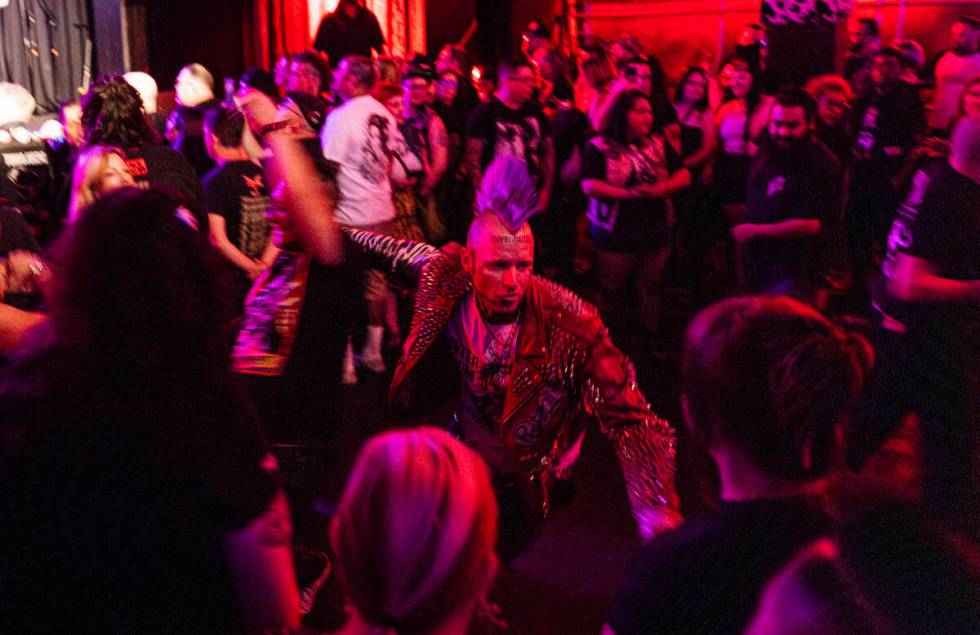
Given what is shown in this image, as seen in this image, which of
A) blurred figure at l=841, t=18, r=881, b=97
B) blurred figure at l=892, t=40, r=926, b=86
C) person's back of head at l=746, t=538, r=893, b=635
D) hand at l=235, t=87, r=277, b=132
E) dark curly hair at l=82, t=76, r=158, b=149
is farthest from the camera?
blurred figure at l=841, t=18, r=881, b=97

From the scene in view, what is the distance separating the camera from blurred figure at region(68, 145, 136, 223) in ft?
12.4

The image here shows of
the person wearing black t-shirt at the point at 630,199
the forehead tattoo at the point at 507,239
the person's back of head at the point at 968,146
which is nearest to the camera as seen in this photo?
the forehead tattoo at the point at 507,239

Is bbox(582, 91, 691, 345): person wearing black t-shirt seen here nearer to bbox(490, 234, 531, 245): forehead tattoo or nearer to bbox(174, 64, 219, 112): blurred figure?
bbox(174, 64, 219, 112): blurred figure

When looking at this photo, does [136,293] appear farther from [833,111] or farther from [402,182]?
[833,111]

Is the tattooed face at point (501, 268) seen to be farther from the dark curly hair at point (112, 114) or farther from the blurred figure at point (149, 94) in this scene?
the blurred figure at point (149, 94)

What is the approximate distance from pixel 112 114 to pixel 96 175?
2.53 feet

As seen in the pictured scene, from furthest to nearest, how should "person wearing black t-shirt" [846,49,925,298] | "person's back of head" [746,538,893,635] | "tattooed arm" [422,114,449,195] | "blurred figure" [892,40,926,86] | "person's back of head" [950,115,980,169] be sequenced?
"blurred figure" [892,40,926,86] < "person wearing black t-shirt" [846,49,925,298] < "tattooed arm" [422,114,449,195] < "person's back of head" [950,115,980,169] < "person's back of head" [746,538,893,635]

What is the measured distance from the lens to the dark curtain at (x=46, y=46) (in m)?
11.0

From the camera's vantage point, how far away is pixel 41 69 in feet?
37.1

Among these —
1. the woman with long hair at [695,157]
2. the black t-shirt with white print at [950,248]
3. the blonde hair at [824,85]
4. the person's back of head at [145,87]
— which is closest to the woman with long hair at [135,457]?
the black t-shirt with white print at [950,248]

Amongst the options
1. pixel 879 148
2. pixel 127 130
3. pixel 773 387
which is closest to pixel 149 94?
pixel 127 130

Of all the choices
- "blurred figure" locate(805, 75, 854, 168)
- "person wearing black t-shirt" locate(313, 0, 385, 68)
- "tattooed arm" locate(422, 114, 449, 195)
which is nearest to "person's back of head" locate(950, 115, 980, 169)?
"blurred figure" locate(805, 75, 854, 168)

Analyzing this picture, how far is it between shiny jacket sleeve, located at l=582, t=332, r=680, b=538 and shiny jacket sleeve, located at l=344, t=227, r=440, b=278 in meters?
0.67

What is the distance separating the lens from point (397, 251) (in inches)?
134
